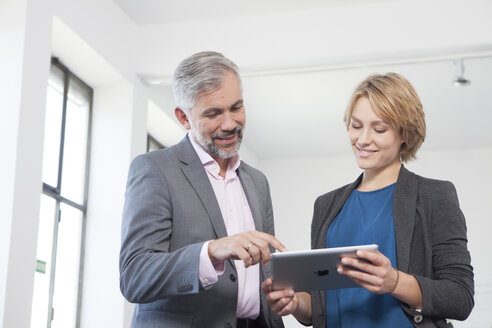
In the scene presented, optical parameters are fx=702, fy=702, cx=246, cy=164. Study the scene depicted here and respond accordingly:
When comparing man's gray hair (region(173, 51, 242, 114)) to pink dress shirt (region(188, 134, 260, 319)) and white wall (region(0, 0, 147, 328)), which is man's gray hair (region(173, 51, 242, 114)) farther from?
white wall (region(0, 0, 147, 328))

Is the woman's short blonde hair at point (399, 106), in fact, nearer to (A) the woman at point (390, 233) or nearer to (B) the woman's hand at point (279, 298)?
(A) the woman at point (390, 233)

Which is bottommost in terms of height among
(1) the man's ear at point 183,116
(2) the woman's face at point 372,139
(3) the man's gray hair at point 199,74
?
(2) the woman's face at point 372,139

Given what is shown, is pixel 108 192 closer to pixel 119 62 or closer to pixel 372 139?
pixel 119 62

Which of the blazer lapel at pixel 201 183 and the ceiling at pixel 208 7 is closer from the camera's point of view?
the blazer lapel at pixel 201 183

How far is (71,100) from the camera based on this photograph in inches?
207

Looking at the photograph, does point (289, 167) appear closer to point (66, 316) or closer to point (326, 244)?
point (66, 316)

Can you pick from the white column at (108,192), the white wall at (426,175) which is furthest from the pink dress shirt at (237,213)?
the white wall at (426,175)

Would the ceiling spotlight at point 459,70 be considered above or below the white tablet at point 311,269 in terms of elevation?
above

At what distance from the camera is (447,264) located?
66.6 inches

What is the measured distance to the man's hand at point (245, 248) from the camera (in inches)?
63.6

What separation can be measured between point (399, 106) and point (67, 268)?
3797 mm

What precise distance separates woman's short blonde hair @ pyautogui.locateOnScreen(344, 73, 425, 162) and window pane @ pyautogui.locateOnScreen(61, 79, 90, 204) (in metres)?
3.61

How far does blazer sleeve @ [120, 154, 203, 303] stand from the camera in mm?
1676

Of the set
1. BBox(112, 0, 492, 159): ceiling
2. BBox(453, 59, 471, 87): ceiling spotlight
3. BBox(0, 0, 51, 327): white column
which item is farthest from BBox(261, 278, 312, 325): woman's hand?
BBox(453, 59, 471, 87): ceiling spotlight
